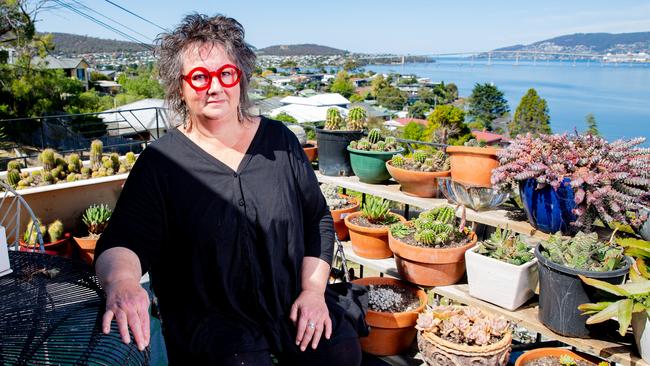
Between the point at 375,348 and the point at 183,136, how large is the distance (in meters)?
1.23

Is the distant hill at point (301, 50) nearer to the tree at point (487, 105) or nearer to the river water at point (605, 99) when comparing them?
the river water at point (605, 99)

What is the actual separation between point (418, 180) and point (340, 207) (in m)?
0.52

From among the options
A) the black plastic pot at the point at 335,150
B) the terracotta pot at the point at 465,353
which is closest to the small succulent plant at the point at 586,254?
the terracotta pot at the point at 465,353

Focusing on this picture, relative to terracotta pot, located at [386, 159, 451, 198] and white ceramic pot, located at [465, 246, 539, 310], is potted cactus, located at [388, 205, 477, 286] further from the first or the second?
terracotta pot, located at [386, 159, 451, 198]

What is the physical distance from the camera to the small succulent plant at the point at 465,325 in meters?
1.82

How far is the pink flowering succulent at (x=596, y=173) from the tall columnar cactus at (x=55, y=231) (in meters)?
2.97

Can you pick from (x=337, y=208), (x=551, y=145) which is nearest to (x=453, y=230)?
(x=551, y=145)

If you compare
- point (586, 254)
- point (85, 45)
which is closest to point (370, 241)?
point (586, 254)

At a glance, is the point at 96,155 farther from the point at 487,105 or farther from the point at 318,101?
the point at 487,105

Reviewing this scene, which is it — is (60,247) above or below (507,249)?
below

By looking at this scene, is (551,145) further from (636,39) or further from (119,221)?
(636,39)

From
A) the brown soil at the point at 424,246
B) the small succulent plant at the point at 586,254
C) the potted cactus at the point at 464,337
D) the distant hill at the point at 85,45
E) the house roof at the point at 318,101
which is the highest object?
the distant hill at the point at 85,45

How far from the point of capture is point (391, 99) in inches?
2694

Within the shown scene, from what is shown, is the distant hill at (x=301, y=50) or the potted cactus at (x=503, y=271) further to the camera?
the distant hill at (x=301, y=50)
